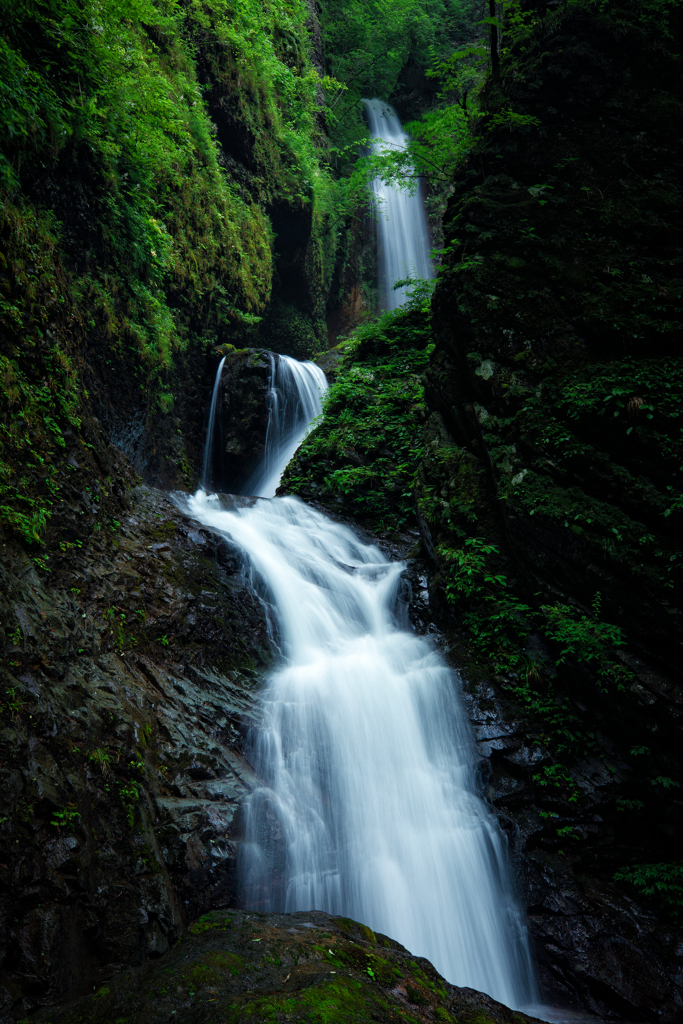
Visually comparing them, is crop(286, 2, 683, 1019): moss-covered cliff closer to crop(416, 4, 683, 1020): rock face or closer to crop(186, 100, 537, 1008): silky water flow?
crop(416, 4, 683, 1020): rock face

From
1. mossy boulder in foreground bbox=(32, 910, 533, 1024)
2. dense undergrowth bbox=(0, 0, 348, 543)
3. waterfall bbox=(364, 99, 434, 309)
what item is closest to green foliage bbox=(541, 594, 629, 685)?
mossy boulder in foreground bbox=(32, 910, 533, 1024)

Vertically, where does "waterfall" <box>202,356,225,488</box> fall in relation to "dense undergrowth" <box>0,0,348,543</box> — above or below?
below

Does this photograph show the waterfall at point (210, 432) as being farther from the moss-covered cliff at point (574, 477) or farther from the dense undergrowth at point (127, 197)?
the moss-covered cliff at point (574, 477)

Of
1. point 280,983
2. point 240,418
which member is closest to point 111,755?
point 280,983

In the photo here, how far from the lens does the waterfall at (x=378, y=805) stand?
4.47 metres

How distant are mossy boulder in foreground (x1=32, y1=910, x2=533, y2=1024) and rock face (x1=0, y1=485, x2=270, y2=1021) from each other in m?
0.28

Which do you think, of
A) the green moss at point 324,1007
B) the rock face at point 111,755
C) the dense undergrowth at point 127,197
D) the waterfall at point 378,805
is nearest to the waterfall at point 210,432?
the dense undergrowth at point 127,197

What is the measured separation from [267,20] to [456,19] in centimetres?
1578

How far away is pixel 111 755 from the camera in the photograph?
3852 mm

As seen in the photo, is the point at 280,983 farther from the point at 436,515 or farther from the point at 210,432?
the point at 210,432

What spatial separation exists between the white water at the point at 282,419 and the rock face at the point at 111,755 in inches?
243

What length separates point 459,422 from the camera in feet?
26.1

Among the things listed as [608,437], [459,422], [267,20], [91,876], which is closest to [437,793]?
[91,876]

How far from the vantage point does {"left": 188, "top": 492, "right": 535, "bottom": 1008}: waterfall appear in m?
4.47
